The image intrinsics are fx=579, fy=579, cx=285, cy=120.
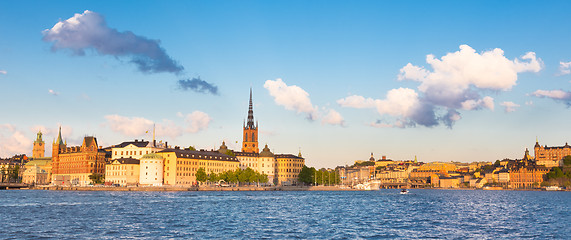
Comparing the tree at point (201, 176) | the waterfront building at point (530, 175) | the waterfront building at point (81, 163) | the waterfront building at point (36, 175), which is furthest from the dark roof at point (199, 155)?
the waterfront building at point (530, 175)

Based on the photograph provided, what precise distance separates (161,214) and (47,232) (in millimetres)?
16012

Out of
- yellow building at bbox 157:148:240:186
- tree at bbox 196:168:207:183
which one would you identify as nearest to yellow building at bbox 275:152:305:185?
yellow building at bbox 157:148:240:186

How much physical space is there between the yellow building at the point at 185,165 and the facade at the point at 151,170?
2357mm

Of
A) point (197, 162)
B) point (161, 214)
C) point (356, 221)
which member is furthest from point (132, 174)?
point (356, 221)

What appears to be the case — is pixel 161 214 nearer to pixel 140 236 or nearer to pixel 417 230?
pixel 140 236

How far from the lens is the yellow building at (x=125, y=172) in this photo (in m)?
146

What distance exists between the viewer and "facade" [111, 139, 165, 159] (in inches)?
6175

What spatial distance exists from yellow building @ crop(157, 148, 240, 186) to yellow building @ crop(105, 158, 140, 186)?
6980 millimetres

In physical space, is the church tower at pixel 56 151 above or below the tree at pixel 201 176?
above

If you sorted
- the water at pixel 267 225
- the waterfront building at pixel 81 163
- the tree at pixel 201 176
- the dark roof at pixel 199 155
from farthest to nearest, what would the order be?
the waterfront building at pixel 81 163 → the dark roof at pixel 199 155 → the tree at pixel 201 176 → the water at pixel 267 225

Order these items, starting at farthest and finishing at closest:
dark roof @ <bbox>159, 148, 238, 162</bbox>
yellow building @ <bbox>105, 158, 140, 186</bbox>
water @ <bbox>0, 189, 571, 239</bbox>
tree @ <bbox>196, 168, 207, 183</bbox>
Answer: dark roof @ <bbox>159, 148, 238, 162</bbox> < yellow building @ <bbox>105, 158, 140, 186</bbox> < tree @ <bbox>196, 168, 207, 183</bbox> < water @ <bbox>0, 189, 571, 239</bbox>

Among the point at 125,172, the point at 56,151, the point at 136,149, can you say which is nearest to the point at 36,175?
the point at 56,151

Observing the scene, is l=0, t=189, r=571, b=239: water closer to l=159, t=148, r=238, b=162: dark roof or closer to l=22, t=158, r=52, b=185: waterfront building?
l=159, t=148, r=238, b=162: dark roof

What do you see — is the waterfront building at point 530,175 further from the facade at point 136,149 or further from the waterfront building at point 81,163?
the waterfront building at point 81,163
